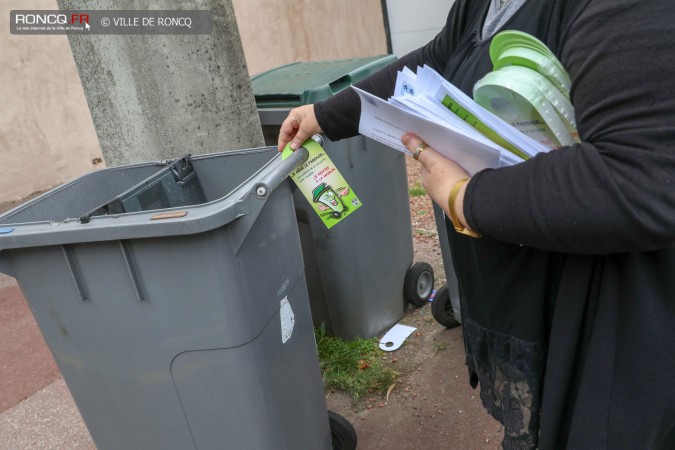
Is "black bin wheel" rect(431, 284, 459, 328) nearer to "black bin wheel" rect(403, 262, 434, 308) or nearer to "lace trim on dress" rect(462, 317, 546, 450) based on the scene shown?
"black bin wheel" rect(403, 262, 434, 308)

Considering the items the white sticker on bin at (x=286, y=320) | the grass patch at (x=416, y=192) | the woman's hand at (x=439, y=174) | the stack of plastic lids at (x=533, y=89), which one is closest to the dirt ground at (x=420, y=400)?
the white sticker on bin at (x=286, y=320)

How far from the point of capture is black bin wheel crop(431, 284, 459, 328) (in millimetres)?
3104

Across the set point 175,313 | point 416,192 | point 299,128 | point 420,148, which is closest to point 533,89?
point 420,148

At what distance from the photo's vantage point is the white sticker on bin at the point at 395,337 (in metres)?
3.10

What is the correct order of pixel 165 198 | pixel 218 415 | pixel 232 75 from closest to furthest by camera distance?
pixel 218 415 → pixel 165 198 → pixel 232 75

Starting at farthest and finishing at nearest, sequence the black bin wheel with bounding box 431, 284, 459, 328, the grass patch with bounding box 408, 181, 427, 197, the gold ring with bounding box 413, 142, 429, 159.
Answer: the grass patch with bounding box 408, 181, 427, 197
the black bin wheel with bounding box 431, 284, 459, 328
the gold ring with bounding box 413, 142, 429, 159

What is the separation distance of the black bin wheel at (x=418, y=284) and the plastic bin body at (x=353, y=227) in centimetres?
5

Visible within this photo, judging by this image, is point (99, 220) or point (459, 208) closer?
point (459, 208)

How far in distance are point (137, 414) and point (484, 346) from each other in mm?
1051

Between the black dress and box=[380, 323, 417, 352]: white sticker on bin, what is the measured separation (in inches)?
60.8

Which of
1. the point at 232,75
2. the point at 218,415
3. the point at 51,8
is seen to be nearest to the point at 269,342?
the point at 218,415

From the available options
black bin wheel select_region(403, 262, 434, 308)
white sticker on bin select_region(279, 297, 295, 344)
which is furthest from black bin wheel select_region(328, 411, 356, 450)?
black bin wheel select_region(403, 262, 434, 308)

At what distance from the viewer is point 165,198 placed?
1.95 m

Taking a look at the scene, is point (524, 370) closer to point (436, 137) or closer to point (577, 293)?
point (577, 293)
